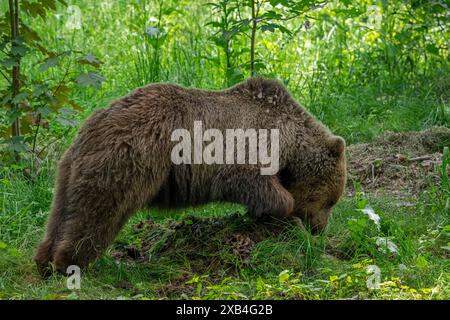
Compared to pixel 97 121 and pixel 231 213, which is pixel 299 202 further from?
pixel 97 121

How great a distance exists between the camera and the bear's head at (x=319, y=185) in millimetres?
6312

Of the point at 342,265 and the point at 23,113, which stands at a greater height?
the point at 23,113

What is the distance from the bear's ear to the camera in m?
6.30

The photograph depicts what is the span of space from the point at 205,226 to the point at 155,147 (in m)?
1.07

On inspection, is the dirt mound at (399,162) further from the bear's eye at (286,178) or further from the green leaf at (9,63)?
the green leaf at (9,63)

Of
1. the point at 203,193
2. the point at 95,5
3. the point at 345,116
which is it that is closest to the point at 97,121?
the point at 203,193

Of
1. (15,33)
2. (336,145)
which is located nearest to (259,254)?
(336,145)

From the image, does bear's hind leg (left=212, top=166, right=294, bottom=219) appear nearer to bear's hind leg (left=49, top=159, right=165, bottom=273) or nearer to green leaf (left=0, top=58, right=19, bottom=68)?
bear's hind leg (left=49, top=159, right=165, bottom=273)

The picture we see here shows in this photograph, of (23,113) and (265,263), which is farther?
(23,113)

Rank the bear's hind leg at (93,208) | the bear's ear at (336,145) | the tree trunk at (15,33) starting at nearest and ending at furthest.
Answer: the bear's hind leg at (93,208), the bear's ear at (336,145), the tree trunk at (15,33)

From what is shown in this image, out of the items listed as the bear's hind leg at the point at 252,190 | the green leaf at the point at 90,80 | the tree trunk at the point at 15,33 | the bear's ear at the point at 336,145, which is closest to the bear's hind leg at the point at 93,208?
the bear's hind leg at the point at 252,190

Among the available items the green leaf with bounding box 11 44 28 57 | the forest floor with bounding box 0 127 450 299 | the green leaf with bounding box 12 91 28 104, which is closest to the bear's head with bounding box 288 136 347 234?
the forest floor with bounding box 0 127 450 299

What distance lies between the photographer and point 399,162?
7.88 metres

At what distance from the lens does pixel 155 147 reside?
18.3 feet
